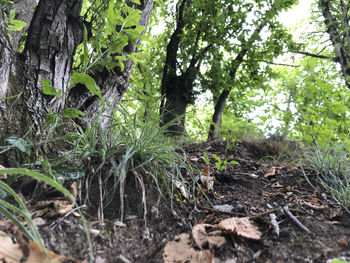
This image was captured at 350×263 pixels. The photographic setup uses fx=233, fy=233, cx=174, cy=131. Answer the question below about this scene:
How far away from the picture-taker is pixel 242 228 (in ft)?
3.90

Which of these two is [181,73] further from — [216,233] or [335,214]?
[216,233]

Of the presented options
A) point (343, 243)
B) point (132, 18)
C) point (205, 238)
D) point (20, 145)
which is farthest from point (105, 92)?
point (343, 243)

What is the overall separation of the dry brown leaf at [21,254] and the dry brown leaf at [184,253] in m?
0.39

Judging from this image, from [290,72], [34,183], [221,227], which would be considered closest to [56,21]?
[34,183]

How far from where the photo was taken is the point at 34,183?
117 centimetres

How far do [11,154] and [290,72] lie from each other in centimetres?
1573

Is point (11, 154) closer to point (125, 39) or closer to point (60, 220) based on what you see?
point (60, 220)

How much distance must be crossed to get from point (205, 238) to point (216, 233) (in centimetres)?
7

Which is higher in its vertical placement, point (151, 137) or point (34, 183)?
point (151, 137)

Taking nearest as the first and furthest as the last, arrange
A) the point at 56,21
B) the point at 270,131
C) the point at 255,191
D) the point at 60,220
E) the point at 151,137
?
the point at 60,220 → the point at 151,137 → the point at 56,21 → the point at 255,191 → the point at 270,131

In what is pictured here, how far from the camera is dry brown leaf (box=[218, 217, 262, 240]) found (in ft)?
3.70

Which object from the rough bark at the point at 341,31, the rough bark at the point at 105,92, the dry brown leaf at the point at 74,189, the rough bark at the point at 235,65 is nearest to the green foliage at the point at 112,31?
the rough bark at the point at 105,92

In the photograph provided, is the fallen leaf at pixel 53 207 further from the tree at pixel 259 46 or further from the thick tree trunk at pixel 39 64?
the tree at pixel 259 46

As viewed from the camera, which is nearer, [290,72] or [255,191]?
[255,191]
